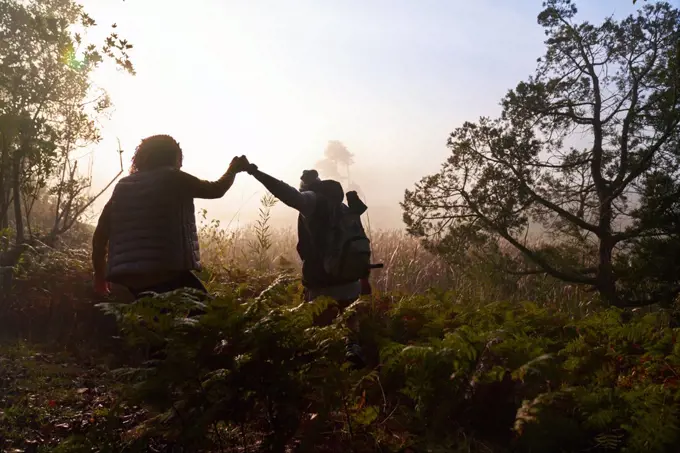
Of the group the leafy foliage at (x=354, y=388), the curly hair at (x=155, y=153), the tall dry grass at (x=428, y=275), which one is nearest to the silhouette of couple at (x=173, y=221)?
the curly hair at (x=155, y=153)

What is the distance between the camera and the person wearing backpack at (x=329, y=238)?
4480 mm

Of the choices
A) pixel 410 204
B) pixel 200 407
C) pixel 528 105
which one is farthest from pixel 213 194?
pixel 528 105

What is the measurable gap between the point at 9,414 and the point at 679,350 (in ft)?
14.4

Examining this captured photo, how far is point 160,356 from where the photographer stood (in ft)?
13.4

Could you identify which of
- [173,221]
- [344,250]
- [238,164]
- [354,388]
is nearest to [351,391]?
[354,388]

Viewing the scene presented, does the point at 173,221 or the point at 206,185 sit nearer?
the point at 173,221

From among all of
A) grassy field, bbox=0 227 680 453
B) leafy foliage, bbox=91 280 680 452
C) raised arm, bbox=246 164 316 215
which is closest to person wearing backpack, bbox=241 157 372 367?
raised arm, bbox=246 164 316 215

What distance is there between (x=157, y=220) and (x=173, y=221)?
0.39 feet

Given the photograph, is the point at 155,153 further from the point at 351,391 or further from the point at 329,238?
the point at 351,391

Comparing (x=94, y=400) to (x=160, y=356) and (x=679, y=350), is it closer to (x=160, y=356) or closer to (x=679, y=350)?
(x=160, y=356)

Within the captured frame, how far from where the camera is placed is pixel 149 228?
4.30 metres

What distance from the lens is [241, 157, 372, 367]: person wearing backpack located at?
4.48m

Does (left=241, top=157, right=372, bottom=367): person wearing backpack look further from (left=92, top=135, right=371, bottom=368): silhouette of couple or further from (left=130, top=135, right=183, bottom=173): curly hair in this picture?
(left=130, top=135, right=183, bottom=173): curly hair

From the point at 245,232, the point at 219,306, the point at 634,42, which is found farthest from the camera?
the point at 245,232
